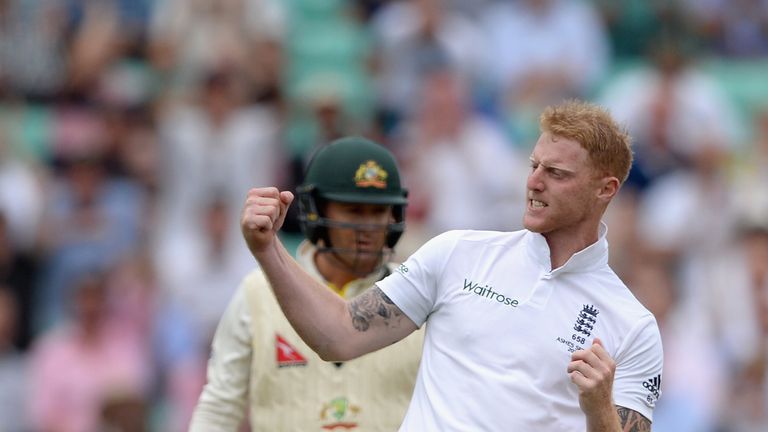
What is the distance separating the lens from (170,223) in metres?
11.8

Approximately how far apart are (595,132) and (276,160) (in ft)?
22.6

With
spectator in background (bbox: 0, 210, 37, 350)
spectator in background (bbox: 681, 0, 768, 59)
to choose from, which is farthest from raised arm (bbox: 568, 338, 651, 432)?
spectator in background (bbox: 681, 0, 768, 59)

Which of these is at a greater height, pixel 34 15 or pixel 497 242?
pixel 34 15

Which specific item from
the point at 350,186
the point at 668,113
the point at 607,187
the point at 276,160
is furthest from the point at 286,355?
the point at 668,113

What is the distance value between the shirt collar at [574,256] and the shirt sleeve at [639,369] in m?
0.26

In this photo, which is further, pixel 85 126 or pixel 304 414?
pixel 85 126

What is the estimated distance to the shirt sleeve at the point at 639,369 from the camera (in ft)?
16.0

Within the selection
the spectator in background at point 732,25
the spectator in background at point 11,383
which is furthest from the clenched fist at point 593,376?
the spectator in background at point 732,25

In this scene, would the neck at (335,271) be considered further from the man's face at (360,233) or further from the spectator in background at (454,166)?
the spectator in background at (454,166)

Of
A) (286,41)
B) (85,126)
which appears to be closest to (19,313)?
(85,126)

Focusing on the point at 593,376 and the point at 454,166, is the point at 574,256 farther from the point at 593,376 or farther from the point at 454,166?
the point at 454,166

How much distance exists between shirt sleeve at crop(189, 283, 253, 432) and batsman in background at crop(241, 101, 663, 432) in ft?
3.41

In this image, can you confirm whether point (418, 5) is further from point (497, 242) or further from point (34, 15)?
point (497, 242)

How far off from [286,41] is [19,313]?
166 inches
